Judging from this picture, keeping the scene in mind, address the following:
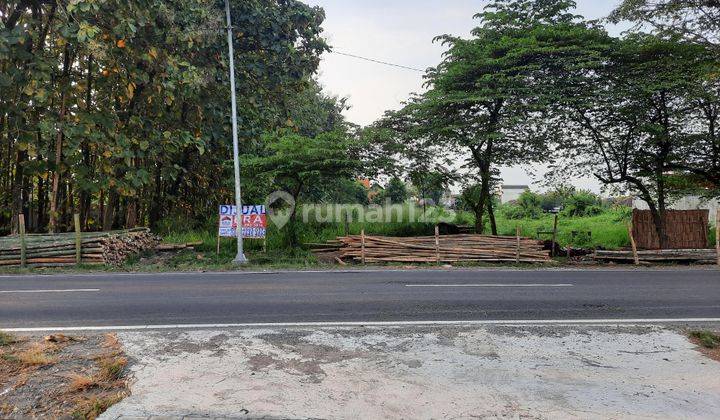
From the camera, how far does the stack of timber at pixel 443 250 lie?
1391cm

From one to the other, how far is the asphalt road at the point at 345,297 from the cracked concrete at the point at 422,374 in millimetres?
954

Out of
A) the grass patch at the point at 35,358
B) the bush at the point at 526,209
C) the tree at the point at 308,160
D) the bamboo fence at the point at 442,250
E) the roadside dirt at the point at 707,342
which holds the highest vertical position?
the tree at the point at 308,160

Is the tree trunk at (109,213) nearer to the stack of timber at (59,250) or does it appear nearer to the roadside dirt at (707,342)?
the stack of timber at (59,250)

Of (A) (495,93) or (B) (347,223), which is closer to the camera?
(A) (495,93)

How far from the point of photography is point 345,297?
8227 millimetres

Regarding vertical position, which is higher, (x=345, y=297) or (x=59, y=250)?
(x=59, y=250)

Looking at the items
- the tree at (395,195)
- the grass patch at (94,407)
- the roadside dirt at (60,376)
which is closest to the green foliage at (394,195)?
the tree at (395,195)

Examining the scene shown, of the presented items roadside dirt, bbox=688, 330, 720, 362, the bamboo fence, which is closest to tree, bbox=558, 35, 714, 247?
the bamboo fence

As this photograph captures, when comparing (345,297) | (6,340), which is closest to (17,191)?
(6,340)

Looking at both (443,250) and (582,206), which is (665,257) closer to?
(443,250)

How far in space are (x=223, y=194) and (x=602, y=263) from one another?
16472mm

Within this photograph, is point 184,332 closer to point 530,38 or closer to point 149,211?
point 530,38

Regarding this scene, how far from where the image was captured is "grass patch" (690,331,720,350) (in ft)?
17.6

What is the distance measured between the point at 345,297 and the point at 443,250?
6622 millimetres
